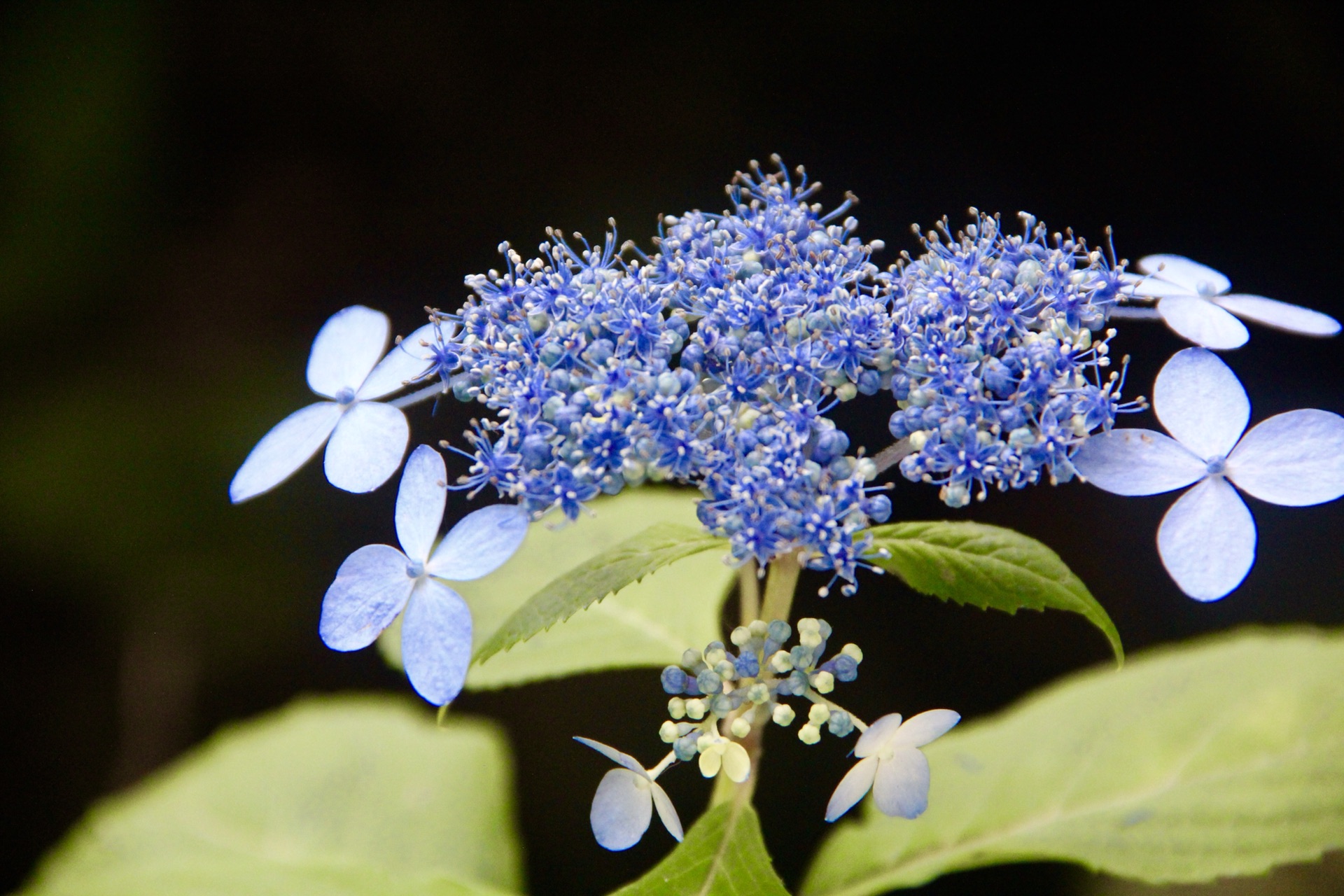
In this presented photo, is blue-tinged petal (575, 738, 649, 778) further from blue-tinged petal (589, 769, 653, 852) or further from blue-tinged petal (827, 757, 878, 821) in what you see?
blue-tinged petal (827, 757, 878, 821)

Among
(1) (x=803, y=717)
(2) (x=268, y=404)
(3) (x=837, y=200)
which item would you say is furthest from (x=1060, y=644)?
(2) (x=268, y=404)

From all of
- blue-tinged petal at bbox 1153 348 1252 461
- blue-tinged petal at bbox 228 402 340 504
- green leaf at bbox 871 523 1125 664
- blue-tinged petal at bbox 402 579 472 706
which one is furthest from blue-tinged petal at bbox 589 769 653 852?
blue-tinged petal at bbox 1153 348 1252 461

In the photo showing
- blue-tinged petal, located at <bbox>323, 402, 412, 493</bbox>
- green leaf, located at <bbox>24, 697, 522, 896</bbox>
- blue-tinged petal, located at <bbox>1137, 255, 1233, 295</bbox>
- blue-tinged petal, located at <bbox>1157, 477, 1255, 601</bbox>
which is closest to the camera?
blue-tinged petal, located at <bbox>1157, 477, 1255, 601</bbox>

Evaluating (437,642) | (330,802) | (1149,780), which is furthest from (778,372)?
(330,802)

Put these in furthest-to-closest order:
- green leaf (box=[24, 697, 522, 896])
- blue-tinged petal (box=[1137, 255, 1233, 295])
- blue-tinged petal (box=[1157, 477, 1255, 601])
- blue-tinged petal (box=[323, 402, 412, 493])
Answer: green leaf (box=[24, 697, 522, 896]) → blue-tinged petal (box=[1137, 255, 1233, 295]) → blue-tinged petal (box=[323, 402, 412, 493]) → blue-tinged petal (box=[1157, 477, 1255, 601])

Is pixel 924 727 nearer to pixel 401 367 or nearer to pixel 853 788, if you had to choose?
pixel 853 788

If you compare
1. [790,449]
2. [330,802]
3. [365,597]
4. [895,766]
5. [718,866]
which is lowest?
[330,802]

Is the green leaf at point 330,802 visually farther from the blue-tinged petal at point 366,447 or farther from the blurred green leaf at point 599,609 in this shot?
the blue-tinged petal at point 366,447
